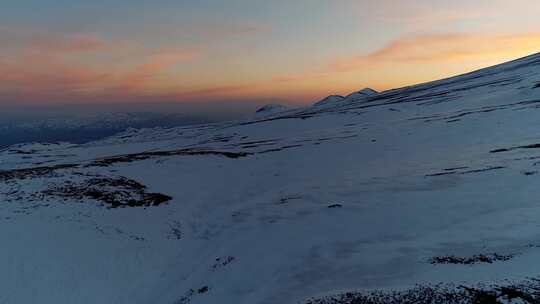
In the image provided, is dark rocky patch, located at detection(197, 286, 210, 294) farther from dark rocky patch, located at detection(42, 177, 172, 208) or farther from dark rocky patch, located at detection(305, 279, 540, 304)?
dark rocky patch, located at detection(42, 177, 172, 208)

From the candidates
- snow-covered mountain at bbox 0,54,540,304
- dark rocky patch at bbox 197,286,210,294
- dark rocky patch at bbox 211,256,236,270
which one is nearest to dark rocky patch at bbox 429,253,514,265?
snow-covered mountain at bbox 0,54,540,304

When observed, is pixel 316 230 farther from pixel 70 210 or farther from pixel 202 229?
pixel 70 210

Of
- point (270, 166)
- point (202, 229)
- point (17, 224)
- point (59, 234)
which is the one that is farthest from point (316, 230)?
point (270, 166)

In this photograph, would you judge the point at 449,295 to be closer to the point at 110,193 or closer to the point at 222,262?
the point at 222,262

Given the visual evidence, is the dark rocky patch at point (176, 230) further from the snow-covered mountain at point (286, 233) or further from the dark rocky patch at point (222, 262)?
the dark rocky patch at point (222, 262)

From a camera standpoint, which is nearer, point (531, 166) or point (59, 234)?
point (59, 234)

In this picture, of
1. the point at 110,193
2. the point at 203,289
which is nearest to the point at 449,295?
the point at 203,289
